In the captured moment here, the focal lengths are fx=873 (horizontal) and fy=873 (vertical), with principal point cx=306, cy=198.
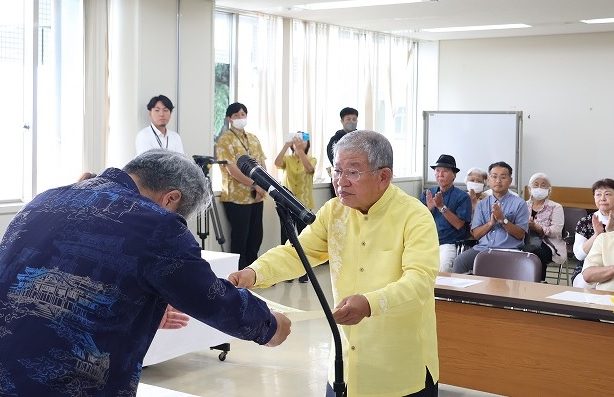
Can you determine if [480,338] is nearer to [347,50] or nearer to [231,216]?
[231,216]

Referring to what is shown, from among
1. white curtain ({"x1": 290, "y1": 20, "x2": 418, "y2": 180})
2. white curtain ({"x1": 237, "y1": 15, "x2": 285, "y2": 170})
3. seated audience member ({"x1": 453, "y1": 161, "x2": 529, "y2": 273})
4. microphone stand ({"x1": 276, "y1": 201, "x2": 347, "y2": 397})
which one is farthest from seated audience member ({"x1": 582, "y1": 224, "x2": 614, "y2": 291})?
white curtain ({"x1": 290, "y1": 20, "x2": 418, "y2": 180})

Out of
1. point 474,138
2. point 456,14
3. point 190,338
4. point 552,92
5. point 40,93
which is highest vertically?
point 456,14

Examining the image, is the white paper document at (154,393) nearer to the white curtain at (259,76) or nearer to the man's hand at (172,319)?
the man's hand at (172,319)

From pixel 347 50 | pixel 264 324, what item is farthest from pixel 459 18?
pixel 264 324

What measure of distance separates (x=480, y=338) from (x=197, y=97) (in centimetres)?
445

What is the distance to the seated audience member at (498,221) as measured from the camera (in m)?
6.67

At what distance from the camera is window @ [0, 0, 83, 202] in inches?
265

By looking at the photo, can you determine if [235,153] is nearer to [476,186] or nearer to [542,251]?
[476,186]

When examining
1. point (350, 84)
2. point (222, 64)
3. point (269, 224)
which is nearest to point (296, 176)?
point (269, 224)

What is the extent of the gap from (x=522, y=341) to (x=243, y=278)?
2.27 m

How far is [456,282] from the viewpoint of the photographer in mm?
4750

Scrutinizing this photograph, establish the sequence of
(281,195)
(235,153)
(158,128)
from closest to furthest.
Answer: (281,195)
(158,128)
(235,153)

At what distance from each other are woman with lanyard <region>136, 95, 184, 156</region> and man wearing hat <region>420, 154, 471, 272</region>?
7.14ft

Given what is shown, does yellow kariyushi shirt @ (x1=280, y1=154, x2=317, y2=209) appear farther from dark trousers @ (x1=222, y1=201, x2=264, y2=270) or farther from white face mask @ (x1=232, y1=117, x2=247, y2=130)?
white face mask @ (x1=232, y1=117, x2=247, y2=130)
